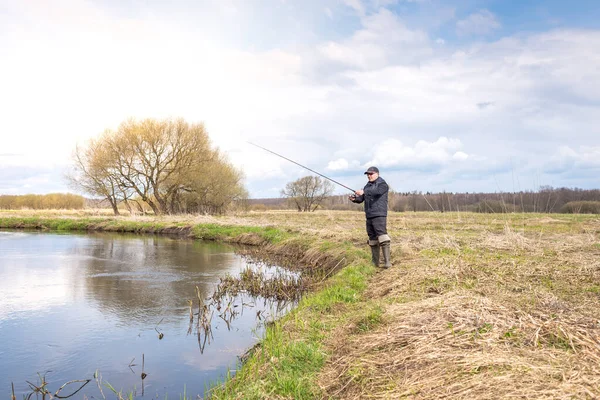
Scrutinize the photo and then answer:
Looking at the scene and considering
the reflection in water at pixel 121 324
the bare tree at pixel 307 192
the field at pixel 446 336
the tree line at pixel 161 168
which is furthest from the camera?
the bare tree at pixel 307 192

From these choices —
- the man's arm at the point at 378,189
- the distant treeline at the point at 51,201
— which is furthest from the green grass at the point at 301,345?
the distant treeline at the point at 51,201

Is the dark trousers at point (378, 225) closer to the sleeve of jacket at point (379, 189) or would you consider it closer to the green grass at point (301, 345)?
the sleeve of jacket at point (379, 189)

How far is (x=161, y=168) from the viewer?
3653 centimetres

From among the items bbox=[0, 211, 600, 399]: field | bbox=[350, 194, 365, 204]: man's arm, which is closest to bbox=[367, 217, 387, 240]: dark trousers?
bbox=[350, 194, 365, 204]: man's arm

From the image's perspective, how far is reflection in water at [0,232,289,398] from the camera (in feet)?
17.6

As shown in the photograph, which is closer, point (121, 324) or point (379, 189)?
point (121, 324)

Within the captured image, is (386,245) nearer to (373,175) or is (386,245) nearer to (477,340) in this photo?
(373,175)

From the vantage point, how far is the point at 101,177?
36625 mm

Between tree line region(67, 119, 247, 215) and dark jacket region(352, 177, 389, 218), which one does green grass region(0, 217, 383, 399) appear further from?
tree line region(67, 119, 247, 215)

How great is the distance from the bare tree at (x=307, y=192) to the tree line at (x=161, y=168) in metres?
21.7

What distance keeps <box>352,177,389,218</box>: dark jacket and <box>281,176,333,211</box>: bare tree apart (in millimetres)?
49646

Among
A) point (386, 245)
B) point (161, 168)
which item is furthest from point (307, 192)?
point (386, 245)

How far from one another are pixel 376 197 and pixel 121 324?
5.67 metres

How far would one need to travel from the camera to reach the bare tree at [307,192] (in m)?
59.8
